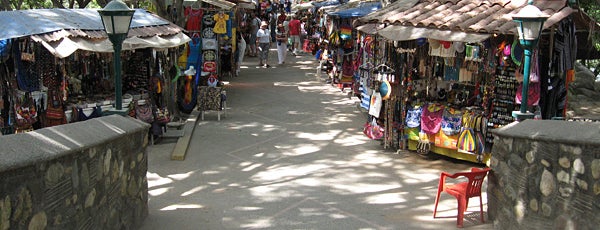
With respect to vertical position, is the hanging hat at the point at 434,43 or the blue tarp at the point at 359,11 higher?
the blue tarp at the point at 359,11

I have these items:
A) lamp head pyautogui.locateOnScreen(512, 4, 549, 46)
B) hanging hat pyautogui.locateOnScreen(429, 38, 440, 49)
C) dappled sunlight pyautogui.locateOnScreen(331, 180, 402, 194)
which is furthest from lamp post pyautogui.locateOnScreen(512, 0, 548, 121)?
hanging hat pyautogui.locateOnScreen(429, 38, 440, 49)

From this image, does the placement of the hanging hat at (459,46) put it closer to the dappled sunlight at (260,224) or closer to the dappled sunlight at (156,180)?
the dappled sunlight at (260,224)

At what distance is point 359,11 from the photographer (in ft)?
51.8

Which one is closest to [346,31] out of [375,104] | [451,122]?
[375,104]

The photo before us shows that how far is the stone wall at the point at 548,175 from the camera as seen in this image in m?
5.37

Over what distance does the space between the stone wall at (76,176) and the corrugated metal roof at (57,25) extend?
3227 mm

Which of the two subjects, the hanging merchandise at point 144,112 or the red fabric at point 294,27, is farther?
the red fabric at point 294,27

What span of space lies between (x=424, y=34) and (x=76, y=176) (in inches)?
246

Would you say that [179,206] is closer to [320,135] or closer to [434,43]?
[434,43]

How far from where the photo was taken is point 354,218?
741 centimetres

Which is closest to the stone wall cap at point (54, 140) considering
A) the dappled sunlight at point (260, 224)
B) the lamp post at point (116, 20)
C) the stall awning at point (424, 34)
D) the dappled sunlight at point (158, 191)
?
the lamp post at point (116, 20)

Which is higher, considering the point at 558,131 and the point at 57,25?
the point at 57,25

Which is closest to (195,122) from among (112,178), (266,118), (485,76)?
(266,118)

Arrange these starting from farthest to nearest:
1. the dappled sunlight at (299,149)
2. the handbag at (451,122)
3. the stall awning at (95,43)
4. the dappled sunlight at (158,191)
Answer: the dappled sunlight at (299,149)
the handbag at (451,122)
the stall awning at (95,43)
the dappled sunlight at (158,191)
